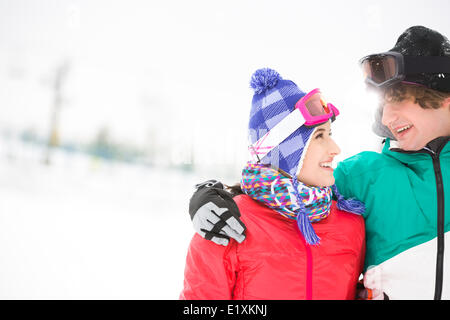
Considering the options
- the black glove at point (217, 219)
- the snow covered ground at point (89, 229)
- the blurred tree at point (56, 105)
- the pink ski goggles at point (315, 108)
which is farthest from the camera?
the blurred tree at point (56, 105)

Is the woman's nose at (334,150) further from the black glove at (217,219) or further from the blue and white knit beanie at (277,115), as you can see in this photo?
the black glove at (217,219)

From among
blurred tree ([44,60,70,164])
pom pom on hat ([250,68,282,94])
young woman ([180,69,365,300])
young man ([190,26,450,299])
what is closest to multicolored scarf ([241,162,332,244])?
young woman ([180,69,365,300])

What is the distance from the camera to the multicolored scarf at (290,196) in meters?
0.89

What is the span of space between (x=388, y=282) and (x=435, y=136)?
18.0 inches

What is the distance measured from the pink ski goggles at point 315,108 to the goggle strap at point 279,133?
0.06 ft

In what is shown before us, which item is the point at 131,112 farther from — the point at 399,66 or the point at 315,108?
the point at 399,66

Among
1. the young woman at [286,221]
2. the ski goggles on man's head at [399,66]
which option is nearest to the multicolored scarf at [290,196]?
the young woman at [286,221]

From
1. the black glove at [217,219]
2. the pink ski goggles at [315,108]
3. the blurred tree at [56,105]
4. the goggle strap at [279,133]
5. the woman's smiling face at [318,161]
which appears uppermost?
the blurred tree at [56,105]

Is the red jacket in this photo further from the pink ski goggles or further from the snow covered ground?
the snow covered ground

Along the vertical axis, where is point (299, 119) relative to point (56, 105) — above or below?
below

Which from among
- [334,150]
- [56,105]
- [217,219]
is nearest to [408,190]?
[334,150]

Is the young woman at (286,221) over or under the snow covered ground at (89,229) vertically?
over

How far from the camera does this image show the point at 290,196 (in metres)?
0.89

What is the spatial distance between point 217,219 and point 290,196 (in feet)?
0.75
